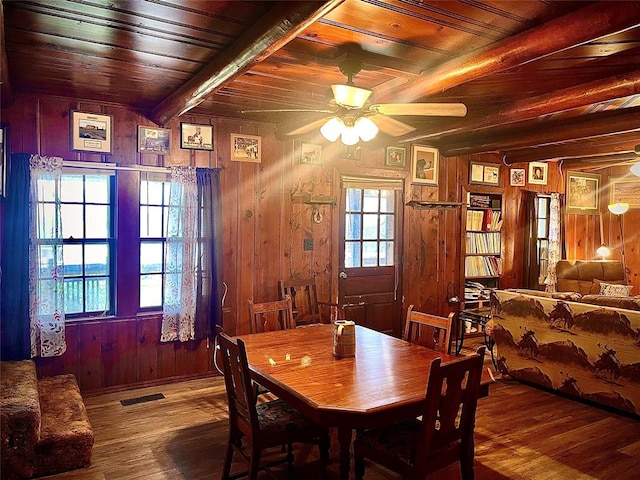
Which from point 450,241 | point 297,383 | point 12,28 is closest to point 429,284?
point 450,241

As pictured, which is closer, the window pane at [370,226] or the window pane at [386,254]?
the window pane at [370,226]

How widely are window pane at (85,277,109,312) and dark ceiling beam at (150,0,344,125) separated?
1.71 metres

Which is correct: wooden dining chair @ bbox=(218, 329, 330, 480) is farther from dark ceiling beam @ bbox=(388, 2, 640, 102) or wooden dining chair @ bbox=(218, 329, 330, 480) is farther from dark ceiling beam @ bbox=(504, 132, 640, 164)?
dark ceiling beam @ bbox=(504, 132, 640, 164)

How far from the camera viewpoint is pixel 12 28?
2576mm

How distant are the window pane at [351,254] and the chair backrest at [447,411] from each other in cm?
323

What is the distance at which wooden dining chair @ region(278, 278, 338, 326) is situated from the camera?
4.54 metres

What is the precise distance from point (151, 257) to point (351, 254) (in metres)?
2.20

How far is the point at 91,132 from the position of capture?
4.16 m

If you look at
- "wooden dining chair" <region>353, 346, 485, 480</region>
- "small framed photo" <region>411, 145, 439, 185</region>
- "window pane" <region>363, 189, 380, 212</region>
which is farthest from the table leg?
"small framed photo" <region>411, 145, 439, 185</region>

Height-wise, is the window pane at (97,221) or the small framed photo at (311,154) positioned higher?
the small framed photo at (311,154)

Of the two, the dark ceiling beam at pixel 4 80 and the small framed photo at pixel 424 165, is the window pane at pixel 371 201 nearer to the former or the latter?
the small framed photo at pixel 424 165

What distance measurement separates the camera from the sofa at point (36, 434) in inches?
109

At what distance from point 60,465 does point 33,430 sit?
293 mm

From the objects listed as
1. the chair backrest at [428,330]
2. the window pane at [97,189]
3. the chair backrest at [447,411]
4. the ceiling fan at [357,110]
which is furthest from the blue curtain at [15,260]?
the chair backrest at [447,411]
